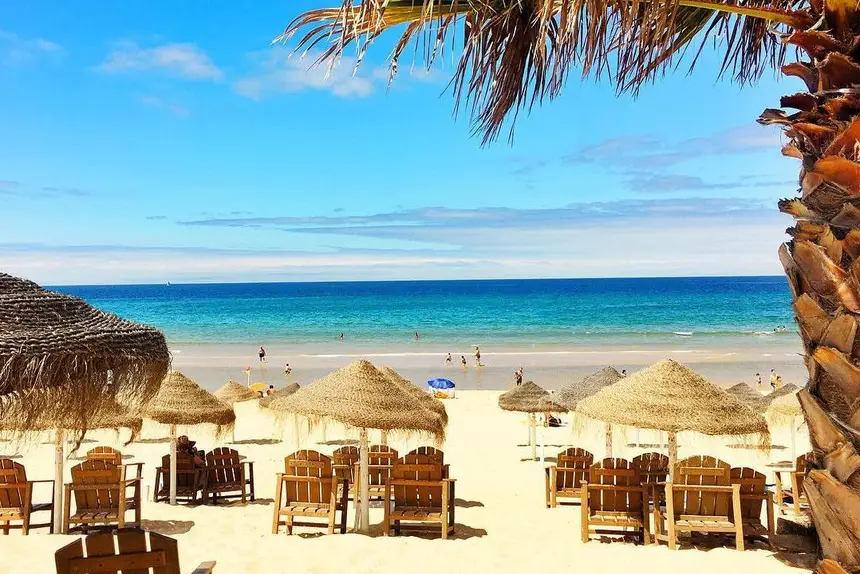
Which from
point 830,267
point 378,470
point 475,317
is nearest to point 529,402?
point 378,470

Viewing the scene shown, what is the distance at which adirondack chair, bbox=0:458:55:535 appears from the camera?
8109 mm

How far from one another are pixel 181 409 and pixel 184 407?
0.06 m

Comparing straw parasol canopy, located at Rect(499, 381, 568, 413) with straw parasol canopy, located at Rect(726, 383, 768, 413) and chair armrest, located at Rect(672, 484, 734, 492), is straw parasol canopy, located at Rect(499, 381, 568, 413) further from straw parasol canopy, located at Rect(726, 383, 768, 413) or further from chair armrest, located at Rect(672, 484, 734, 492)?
chair armrest, located at Rect(672, 484, 734, 492)

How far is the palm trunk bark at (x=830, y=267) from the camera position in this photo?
6.86ft

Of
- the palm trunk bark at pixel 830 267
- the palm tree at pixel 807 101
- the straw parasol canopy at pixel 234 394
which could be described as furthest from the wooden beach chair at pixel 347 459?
the palm trunk bark at pixel 830 267

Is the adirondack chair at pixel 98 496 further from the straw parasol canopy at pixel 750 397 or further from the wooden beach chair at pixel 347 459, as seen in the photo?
the straw parasol canopy at pixel 750 397

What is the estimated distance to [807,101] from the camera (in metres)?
2.39

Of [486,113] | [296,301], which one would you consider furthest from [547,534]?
[296,301]

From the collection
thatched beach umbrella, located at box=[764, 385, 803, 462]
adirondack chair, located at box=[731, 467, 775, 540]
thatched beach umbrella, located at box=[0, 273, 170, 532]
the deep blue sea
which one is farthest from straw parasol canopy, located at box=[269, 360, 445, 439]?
the deep blue sea

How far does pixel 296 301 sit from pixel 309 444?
8750 centimetres

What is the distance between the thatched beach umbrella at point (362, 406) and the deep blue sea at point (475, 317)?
1553 inches

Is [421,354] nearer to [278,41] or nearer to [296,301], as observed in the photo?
[278,41]

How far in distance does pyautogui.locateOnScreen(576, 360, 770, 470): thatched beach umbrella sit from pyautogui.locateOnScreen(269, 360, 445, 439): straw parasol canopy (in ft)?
6.94

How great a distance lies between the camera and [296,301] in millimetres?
101062
